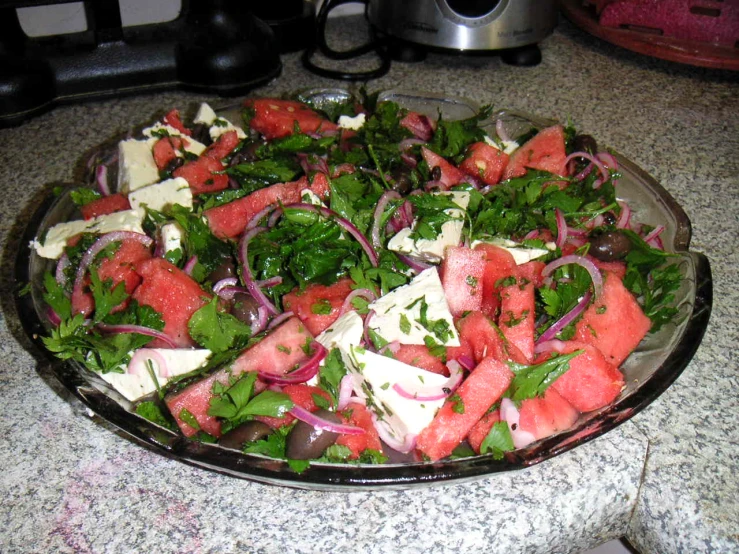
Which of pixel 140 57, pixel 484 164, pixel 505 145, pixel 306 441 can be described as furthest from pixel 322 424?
pixel 140 57

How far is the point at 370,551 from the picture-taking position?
988 mm

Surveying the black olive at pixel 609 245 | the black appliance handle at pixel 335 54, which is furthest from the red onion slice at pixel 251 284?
the black appliance handle at pixel 335 54

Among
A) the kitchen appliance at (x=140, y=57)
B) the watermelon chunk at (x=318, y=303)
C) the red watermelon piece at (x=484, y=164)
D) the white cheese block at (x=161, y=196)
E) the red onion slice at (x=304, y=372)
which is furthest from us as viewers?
the kitchen appliance at (x=140, y=57)

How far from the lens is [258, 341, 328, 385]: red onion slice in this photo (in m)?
0.98

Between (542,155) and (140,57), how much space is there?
1152 millimetres

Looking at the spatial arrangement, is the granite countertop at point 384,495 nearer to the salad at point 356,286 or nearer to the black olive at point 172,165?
the salad at point 356,286

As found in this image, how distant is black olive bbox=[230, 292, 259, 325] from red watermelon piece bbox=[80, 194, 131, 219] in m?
0.37

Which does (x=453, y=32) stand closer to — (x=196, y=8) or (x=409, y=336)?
(x=196, y=8)

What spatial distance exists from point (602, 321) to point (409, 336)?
0.30 meters

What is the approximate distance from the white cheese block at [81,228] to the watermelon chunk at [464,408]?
641 millimetres

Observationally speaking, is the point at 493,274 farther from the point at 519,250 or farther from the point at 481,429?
the point at 481,429

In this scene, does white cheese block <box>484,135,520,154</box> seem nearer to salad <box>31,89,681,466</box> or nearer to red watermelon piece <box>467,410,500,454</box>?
salad <box>31,89,681,466</box>

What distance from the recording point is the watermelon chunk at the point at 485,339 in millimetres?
1012

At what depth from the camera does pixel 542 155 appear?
4.63 feet
